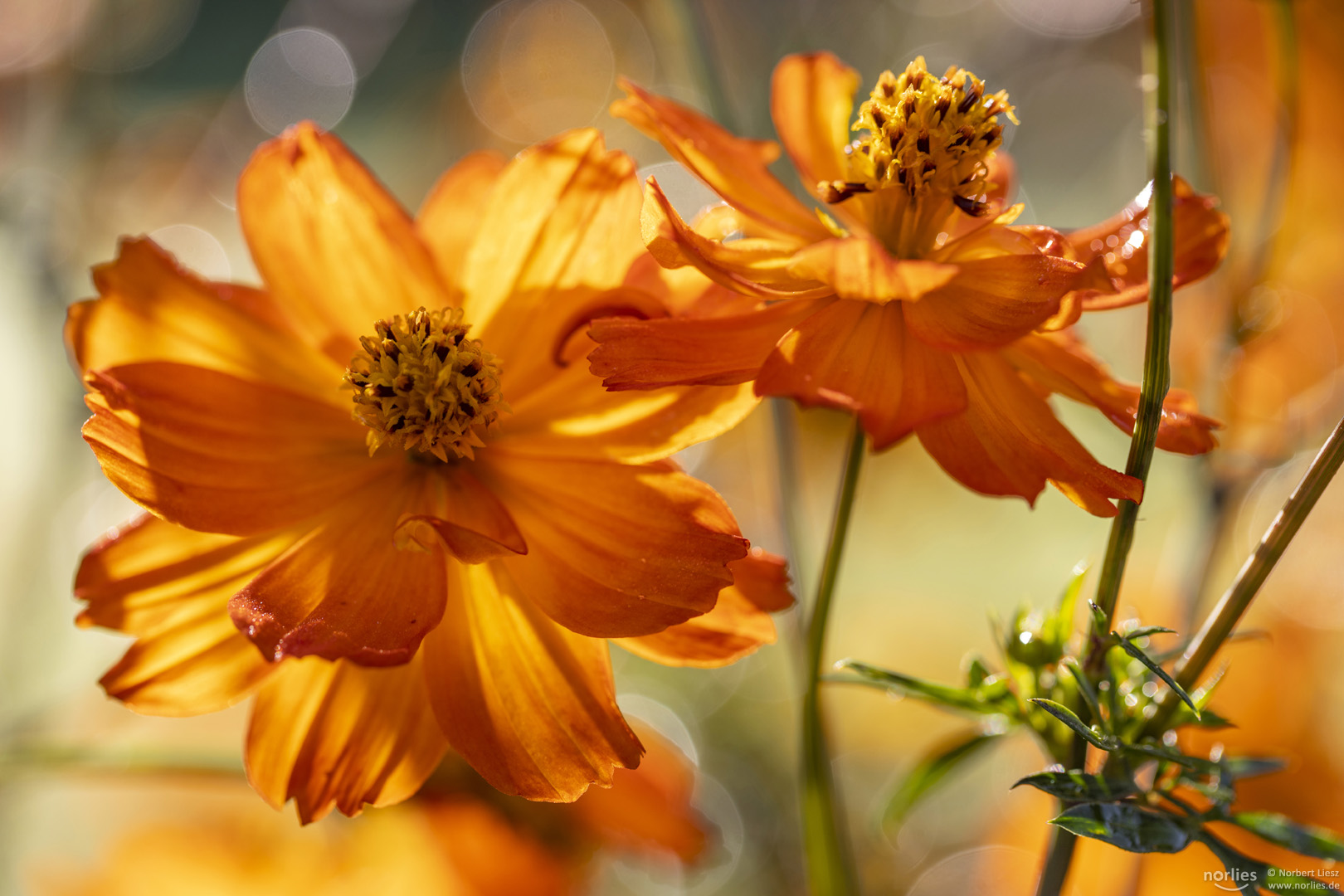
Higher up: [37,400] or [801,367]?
[37,400]

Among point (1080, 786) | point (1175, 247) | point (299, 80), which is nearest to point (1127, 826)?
point (1080, 786)

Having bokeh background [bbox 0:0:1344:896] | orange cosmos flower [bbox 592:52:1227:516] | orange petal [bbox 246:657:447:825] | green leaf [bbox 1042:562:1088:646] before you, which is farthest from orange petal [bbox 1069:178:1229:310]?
orange petal [bbox 246:657:447:825]

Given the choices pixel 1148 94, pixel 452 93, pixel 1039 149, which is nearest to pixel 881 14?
pixel 1039 149

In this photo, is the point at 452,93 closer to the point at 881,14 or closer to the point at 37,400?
the point at 881,14

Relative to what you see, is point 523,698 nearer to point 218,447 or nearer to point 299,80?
point 218,447

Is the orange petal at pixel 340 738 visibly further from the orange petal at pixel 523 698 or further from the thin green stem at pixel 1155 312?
the thin green stem at pixel 1155 312

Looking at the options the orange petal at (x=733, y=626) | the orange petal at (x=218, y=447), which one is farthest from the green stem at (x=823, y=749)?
the orange petal at (x=218, y=447)
